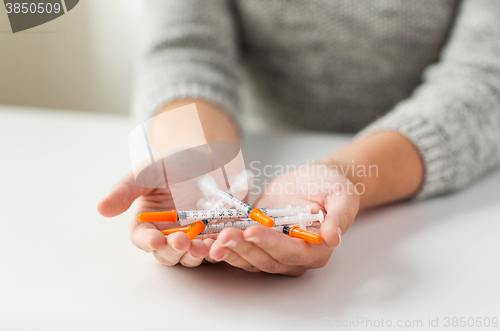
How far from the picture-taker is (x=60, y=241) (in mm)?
521

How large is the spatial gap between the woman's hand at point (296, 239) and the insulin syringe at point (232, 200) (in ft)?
0.16

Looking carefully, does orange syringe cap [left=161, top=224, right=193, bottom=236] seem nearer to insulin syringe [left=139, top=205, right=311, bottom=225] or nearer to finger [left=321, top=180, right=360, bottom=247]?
insulin syringe [left=139, top=205, right=311, bottom=225]

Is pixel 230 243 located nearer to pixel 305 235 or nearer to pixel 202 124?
pixel 305 235

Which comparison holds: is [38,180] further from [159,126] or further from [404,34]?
[404,34]

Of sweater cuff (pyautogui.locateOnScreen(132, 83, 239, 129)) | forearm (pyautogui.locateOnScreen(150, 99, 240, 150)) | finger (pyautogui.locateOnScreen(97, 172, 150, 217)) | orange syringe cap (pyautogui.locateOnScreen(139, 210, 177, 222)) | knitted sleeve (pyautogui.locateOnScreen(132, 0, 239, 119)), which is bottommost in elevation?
orange syringe cap (pyautogui.locateOnScreen(139, 210, 177, 222))

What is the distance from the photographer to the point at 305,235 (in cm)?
41

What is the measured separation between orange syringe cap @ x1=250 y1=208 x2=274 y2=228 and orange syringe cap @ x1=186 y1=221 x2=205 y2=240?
0.19ft

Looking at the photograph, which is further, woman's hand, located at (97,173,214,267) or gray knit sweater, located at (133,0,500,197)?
gray knit sweater, located at (133,0,500,197)

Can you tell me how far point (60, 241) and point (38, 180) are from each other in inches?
8.0

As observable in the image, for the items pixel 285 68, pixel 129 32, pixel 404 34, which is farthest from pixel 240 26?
pixel 129 32

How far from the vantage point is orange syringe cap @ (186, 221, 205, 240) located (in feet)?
1.39

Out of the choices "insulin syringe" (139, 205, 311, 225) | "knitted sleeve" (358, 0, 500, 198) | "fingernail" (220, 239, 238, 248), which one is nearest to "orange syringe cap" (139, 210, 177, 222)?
"insulin syringe" (139, 205, 311, 225)

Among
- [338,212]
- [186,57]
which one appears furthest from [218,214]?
[186,57]

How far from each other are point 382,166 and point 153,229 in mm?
365
